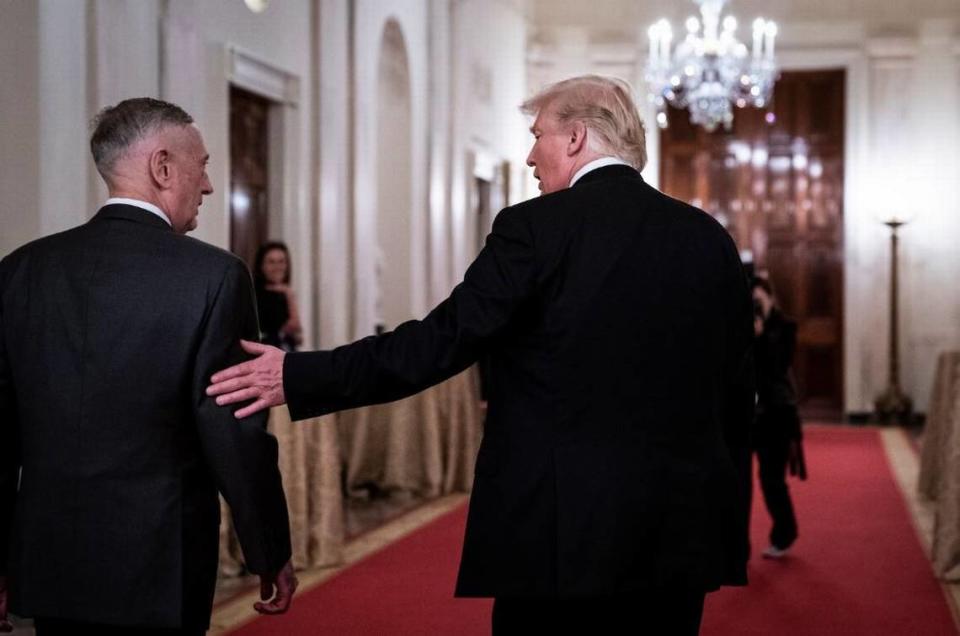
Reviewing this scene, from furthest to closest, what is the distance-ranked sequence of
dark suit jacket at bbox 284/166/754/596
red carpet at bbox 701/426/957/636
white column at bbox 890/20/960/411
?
1. white column at bbox 890/20/960/411
2. red carpet at bbox 701/426/957/636
3. dark suit jacket at bbox 284/166/754/596

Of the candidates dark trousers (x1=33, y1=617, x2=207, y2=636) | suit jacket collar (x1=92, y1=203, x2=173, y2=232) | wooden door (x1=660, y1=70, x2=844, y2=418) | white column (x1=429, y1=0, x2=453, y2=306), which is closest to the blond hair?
suit jacket collar (x1=92, y1=203, x2=173, y2=232)

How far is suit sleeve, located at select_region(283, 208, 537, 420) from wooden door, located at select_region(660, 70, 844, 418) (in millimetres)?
14078

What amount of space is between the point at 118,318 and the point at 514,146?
13124mm

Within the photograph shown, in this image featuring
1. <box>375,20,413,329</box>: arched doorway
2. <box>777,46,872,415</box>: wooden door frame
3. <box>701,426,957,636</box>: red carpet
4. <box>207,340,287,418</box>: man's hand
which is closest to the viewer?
<box>207,340,287,418</box>: man's hand

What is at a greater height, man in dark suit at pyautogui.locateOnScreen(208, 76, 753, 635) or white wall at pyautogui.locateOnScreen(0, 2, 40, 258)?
white wall at pyautogui.locateOnScreen(0, 2, 40, 258)

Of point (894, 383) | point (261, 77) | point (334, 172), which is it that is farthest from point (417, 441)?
point (894, 383)

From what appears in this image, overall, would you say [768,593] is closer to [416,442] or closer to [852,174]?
[416,442]

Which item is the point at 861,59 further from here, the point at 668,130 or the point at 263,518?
the point at 263,518

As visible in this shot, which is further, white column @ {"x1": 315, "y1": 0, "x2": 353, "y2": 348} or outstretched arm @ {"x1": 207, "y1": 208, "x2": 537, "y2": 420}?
white column @ {"x1": 315, "y1": 0, "x2": 353, "y2": 348}

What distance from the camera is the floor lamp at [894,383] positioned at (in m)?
15.8

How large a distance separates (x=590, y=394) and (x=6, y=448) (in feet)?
4.03

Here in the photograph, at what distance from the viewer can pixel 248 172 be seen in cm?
873

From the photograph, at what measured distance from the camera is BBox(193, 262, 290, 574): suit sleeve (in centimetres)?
275

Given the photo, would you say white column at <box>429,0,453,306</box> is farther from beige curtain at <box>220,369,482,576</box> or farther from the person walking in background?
the person walking in background
